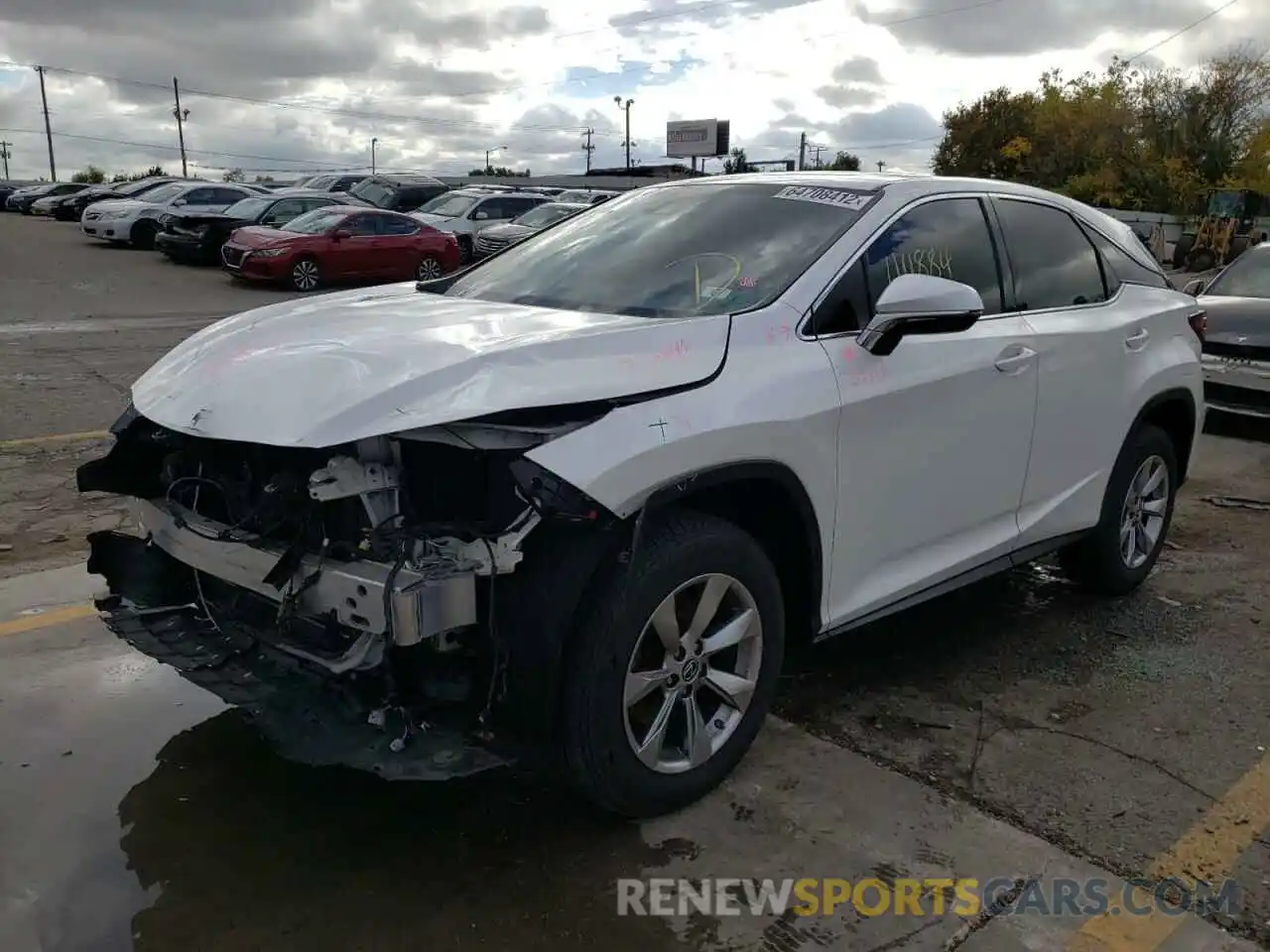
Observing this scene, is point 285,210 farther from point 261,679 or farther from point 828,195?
point 261,679

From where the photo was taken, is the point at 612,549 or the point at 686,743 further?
the point at 686,743

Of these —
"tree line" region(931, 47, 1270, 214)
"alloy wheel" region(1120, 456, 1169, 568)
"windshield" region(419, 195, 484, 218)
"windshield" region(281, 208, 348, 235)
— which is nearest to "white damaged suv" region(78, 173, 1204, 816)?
"alloy wheel" region(1120, 456, 1169, 568)

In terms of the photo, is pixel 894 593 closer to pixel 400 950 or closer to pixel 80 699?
pixel 400 950

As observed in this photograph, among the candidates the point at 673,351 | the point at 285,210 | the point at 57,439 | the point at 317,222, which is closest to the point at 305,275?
the point at 317,222

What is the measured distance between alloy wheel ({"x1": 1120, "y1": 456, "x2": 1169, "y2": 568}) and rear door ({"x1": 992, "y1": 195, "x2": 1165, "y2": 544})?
1.16 feet

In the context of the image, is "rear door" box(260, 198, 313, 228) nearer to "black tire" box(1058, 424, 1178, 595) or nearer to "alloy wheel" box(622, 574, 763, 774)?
"black tire" box(1058, 424, 1178, 595)

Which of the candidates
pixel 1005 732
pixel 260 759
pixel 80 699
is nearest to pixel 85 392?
pixel 80 699

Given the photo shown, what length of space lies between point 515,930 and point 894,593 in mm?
1687

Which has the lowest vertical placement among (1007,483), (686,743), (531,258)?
(686,743)

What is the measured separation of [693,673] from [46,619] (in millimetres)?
2892

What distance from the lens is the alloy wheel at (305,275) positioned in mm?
18250

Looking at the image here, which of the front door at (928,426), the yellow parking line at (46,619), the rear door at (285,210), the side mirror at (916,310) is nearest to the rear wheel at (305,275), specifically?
the rear door at (285,210)

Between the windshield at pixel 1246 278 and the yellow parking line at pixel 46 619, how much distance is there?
947 centimetres

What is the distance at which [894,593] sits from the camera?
3615mm
